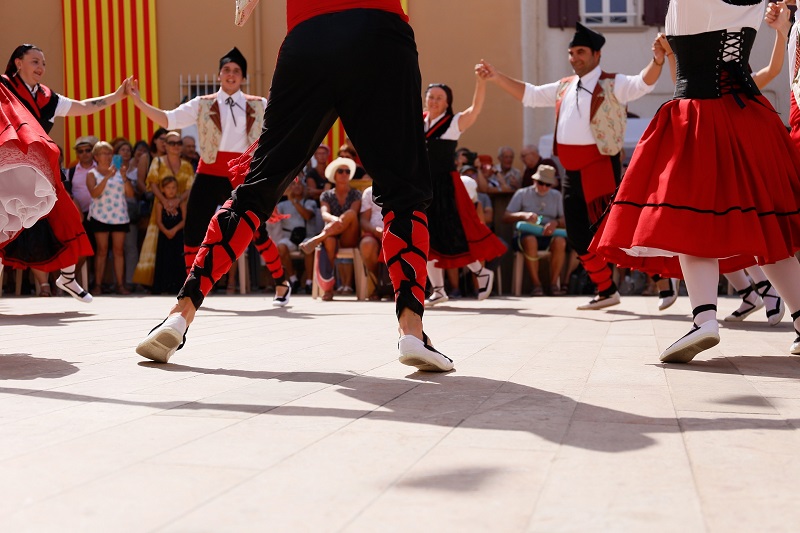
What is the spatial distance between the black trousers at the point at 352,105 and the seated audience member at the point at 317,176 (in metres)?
8.06

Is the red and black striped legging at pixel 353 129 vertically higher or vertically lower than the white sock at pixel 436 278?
higher

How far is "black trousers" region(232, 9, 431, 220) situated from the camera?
3395mm

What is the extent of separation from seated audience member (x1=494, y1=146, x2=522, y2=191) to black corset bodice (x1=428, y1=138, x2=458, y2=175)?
397 centimetres

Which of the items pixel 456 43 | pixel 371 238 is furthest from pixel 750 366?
pixel 456 43

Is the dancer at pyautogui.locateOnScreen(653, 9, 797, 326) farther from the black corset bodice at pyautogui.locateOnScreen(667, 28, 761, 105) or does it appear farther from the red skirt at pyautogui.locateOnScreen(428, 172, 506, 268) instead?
the red skirt at pyautogui.locateOnScreen(428, 172, 506, 268)

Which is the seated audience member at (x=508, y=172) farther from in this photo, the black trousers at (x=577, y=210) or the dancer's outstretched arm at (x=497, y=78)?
the dancer's outstretched arm at (x=497, y=78)

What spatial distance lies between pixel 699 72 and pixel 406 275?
4.78ft

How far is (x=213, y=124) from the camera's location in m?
7.80

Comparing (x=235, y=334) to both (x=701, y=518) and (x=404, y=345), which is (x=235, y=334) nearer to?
(x=404, y=345)

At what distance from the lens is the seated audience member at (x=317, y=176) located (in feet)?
38.0

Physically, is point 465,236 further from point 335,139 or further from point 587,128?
point 335,139

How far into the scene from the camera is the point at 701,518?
1.61 metres

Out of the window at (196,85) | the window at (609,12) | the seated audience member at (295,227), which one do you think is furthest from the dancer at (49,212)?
the window at (609,12)

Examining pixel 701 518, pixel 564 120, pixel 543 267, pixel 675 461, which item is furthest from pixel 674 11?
pixel 543 267
